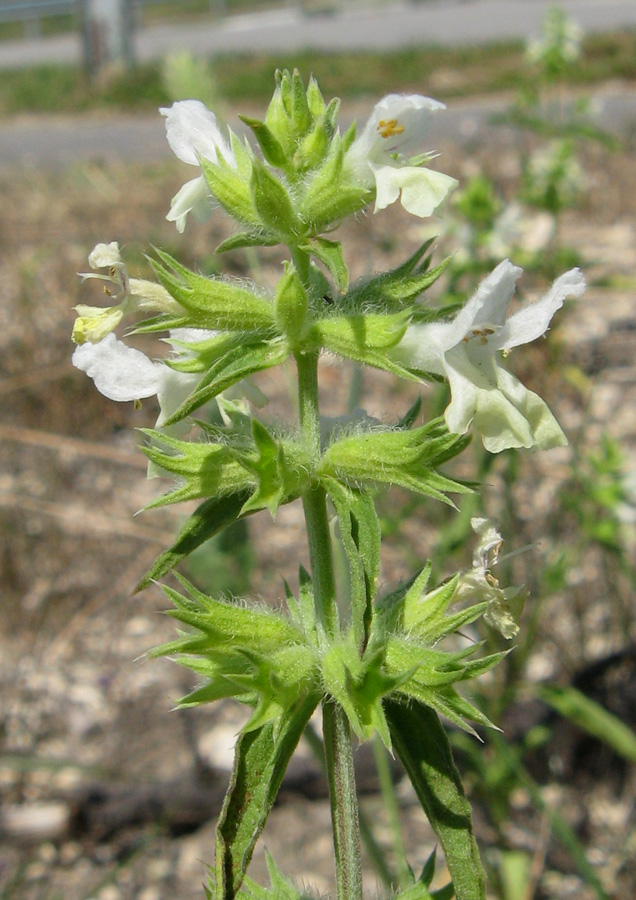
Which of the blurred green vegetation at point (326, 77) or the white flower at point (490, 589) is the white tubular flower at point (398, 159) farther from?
the blurred green vegetation at point (326, 77)

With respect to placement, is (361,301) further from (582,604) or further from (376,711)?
(582,604)

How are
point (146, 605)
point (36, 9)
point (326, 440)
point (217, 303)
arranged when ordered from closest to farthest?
point (217, 303)
point (326, 440)
point (146, 605)
point (36, 9)

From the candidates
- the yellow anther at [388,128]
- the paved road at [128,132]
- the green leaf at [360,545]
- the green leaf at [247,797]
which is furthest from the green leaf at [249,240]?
the paved road at [128,132]

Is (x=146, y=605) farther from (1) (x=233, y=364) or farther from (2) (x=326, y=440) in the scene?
(1) (x=233, y=364)

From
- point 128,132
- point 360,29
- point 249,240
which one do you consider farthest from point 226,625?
point 360,29

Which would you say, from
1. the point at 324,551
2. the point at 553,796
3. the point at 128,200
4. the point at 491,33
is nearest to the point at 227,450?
the point at 324,551

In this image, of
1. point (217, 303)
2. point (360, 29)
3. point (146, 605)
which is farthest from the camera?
point (360, 29)
